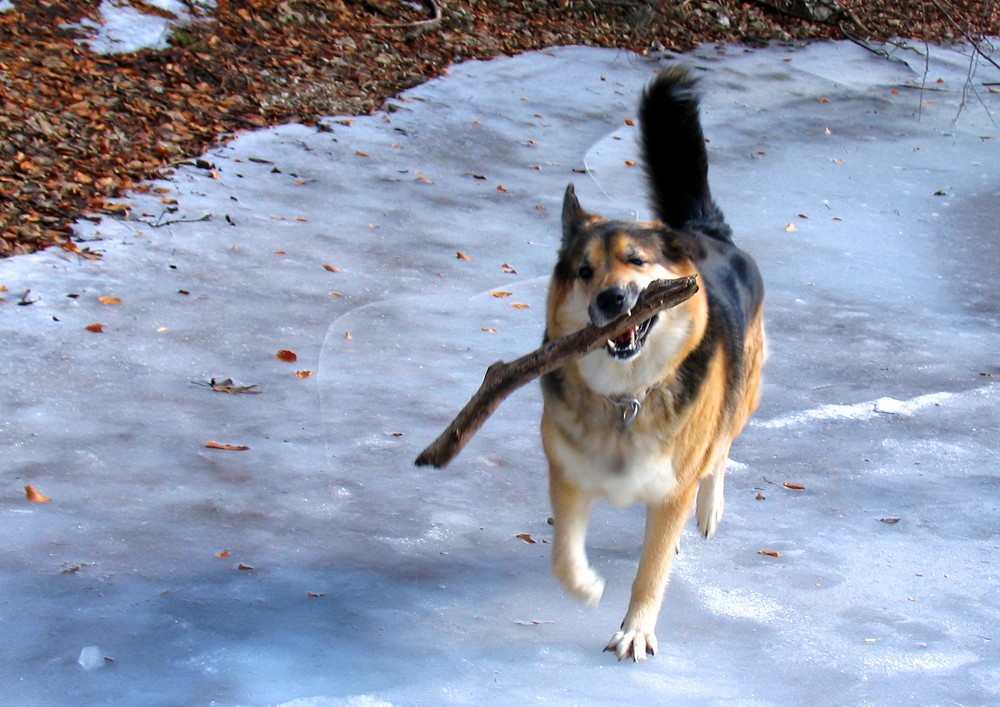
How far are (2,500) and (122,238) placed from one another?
9.04 feet

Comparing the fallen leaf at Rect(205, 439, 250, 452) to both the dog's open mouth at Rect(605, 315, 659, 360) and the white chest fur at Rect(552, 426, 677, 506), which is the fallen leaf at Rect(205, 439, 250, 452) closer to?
the white chest fur at Rect(552, 426, 677, 506)

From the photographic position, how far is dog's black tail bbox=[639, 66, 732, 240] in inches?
172

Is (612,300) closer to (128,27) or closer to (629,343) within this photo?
(629,343)

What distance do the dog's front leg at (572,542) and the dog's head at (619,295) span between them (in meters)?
0.35

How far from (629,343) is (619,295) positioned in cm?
15

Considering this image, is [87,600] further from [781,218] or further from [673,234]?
[781,218]

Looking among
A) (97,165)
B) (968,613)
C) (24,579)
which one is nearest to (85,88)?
(97,165)

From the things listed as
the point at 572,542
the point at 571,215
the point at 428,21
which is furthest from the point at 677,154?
the point at 428,21

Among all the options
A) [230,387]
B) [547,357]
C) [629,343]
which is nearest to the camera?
[547,357]

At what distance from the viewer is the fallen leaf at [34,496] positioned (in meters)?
3.79

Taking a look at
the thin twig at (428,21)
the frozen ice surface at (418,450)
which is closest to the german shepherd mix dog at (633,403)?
the frozen ice surface at (418,450)

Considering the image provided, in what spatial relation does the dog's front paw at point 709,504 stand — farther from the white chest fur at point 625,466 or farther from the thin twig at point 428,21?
the thin twig at point 428,21

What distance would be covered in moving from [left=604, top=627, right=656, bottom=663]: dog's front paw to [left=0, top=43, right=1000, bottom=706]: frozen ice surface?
37 mm

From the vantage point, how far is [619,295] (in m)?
3.18
